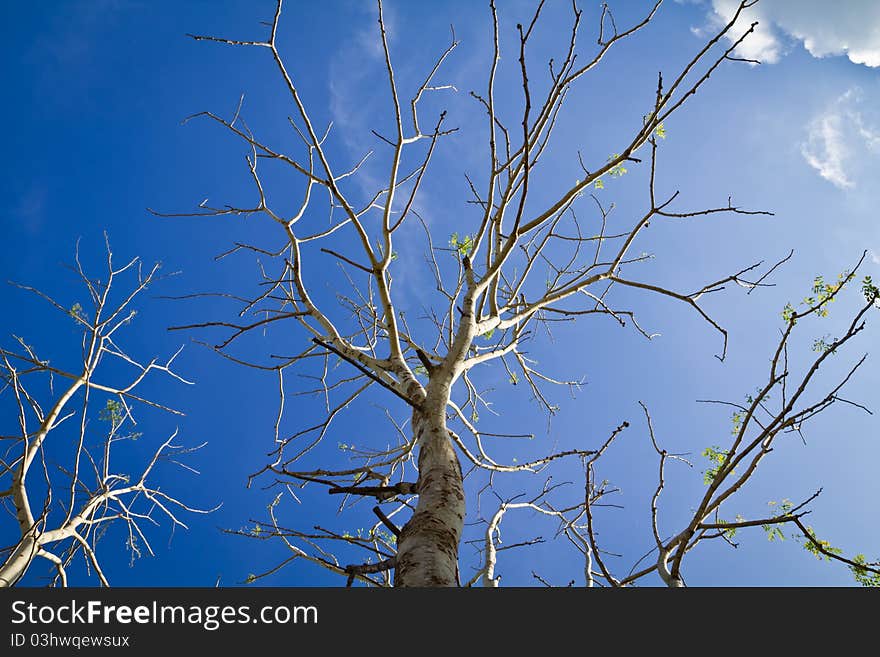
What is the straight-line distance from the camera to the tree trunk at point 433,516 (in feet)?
5.28

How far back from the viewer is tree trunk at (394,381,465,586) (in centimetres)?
161

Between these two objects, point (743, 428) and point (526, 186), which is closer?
point (743, 428)

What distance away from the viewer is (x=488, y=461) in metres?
4.09

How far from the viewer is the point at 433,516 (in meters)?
1.84
